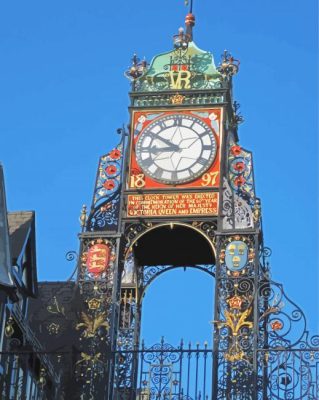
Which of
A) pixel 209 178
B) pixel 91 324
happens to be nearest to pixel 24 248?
pixel 91 324

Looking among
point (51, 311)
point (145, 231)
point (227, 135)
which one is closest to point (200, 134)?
point (227, 135)

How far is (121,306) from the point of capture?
91.4 ft

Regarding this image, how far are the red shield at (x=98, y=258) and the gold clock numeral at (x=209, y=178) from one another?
232 centimetres

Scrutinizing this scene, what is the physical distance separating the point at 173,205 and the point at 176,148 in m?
1.30

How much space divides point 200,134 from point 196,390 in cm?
592

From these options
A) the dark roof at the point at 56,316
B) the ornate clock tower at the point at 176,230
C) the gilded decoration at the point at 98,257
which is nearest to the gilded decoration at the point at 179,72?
the ornate clock tower at the point at 176,230

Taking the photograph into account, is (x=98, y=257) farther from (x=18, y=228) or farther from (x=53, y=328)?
(x=53, y=328)

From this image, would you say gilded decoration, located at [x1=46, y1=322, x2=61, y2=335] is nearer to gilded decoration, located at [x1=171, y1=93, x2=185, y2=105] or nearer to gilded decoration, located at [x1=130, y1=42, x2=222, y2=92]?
gilded decoration, located at [x1=171, y1=93, x2=185, y2=105]

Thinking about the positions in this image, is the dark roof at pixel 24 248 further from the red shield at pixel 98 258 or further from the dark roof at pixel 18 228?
the red shield at pixel 98 258

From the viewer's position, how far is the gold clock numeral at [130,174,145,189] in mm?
26781

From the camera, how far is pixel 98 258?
26.2m

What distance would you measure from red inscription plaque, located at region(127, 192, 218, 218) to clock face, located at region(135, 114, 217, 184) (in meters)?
0.36

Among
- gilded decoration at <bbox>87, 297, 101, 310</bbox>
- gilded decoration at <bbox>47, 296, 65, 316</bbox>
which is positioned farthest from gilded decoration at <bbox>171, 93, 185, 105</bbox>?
gilded decoration at <bbox>47, 296, 65, 316</bbox>

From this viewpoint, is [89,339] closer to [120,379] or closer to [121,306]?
[120,379]
